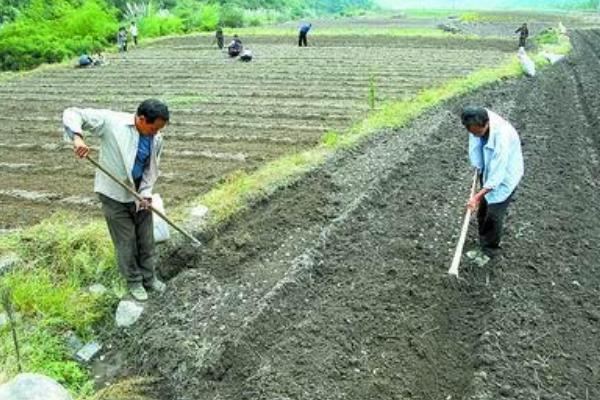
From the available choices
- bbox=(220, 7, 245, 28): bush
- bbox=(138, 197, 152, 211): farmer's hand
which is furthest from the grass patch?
bbox=(220, 7, 245, 28): bush

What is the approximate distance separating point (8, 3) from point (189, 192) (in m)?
32.4

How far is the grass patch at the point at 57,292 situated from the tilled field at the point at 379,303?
0.43 m

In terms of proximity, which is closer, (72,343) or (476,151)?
(72,343)

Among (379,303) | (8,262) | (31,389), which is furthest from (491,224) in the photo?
(8,262)

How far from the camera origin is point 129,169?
5.14 meters

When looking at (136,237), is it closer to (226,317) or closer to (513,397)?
(226,317)

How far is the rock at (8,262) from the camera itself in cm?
590

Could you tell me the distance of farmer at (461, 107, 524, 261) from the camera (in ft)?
18.2

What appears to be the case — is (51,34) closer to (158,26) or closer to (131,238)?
(158,26)

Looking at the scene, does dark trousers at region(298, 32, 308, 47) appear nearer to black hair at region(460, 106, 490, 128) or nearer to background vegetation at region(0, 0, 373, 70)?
background vegetation at region(0, 0, 373, 70)

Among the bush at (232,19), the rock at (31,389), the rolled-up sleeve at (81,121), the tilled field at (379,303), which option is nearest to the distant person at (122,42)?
the bush at (232,19)

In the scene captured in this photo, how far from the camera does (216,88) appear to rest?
17312mm

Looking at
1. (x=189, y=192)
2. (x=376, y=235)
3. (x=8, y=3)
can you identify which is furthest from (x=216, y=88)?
(x=8, y=3)

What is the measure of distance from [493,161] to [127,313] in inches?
139
